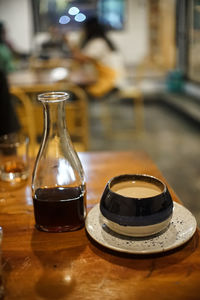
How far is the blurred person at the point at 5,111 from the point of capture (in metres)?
1.95

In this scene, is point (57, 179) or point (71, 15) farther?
point (71, 15)

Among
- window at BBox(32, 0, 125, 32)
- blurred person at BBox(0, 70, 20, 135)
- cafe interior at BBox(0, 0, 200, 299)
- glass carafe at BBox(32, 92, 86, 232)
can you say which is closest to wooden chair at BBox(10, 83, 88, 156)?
cafe interior at BBox(0, 0, 200, 299)

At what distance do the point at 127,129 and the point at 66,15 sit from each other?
20.9 ft

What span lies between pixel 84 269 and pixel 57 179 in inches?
10.8

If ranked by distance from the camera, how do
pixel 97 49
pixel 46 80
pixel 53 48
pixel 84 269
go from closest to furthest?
1. pixel 84 269
2. pixel 46 80
3. pixel 97 49
4. pixel 53 48

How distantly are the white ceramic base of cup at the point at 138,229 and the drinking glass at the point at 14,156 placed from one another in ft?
1.57

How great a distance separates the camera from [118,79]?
17.3 ft

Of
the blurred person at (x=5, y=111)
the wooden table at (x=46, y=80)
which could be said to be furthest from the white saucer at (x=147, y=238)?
the wooden table at (x=46, y=80)

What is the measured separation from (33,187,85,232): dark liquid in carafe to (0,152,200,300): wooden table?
Result: 18mm

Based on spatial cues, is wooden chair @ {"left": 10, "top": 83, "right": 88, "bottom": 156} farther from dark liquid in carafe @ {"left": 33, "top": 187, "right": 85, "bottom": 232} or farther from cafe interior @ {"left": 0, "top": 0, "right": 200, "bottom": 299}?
dark liquid in carafe @ {"left": 33, "top": 187, "right": 85, "bottom": 232}

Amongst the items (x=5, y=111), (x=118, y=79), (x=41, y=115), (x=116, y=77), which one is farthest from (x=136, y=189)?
(x=118, y=79)

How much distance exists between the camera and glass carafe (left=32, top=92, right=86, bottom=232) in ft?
2.63

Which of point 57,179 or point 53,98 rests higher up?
point 53,98

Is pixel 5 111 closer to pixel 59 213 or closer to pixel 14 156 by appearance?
pixel 14 156
